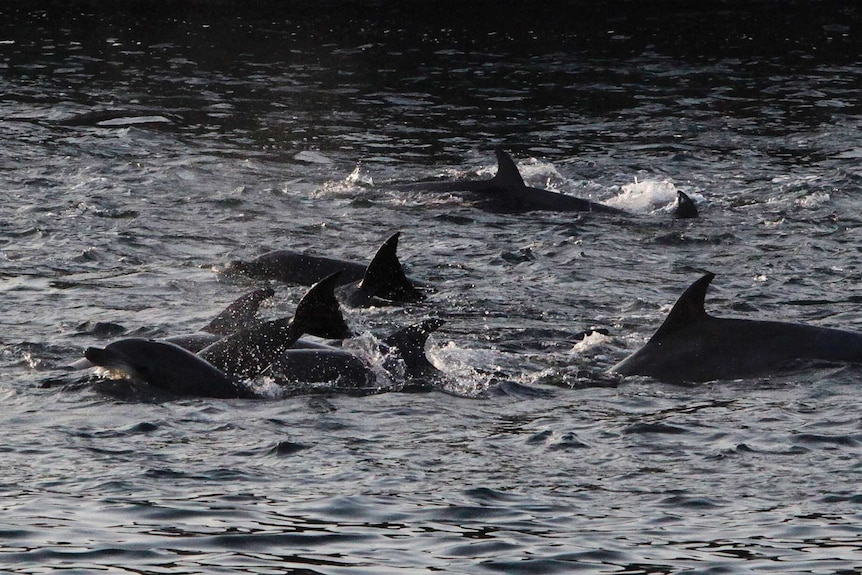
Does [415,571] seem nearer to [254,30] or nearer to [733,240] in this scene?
[733,240]

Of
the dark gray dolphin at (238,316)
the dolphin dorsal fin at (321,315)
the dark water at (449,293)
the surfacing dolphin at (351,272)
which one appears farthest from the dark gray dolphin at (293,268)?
the dolphin dorsal fin at (321,315)

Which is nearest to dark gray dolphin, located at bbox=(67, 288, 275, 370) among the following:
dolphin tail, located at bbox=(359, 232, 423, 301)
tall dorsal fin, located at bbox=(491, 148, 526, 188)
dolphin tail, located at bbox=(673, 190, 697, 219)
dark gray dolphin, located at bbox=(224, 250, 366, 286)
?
dolphin tail, located at bbox=(359, 232, 423, 301)

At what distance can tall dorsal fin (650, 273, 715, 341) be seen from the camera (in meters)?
12.9

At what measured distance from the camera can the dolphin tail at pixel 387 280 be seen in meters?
16.3

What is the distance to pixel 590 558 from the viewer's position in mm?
9047

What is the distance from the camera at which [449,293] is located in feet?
56.6

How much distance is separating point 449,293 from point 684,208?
5654mm

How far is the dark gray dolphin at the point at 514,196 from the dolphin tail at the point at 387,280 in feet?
18.6

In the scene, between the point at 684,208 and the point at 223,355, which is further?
the point at 684,208

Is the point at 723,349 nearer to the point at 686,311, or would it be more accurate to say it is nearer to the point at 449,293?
the point at 686,311

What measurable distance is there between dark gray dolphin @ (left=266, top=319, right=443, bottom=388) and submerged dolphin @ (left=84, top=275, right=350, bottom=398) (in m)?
0.22

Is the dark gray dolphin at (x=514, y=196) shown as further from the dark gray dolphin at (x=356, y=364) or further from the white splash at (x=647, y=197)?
the dark gray dolphin at (x=356, y=364)

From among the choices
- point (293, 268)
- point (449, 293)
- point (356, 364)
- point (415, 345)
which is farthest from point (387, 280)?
point (356, 364)

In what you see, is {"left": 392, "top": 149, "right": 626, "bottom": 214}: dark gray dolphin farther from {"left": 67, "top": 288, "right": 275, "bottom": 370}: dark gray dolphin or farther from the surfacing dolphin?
{"left": 67, "top": 288, "right": 275, "bottom": 370}: dark gray dolphin
